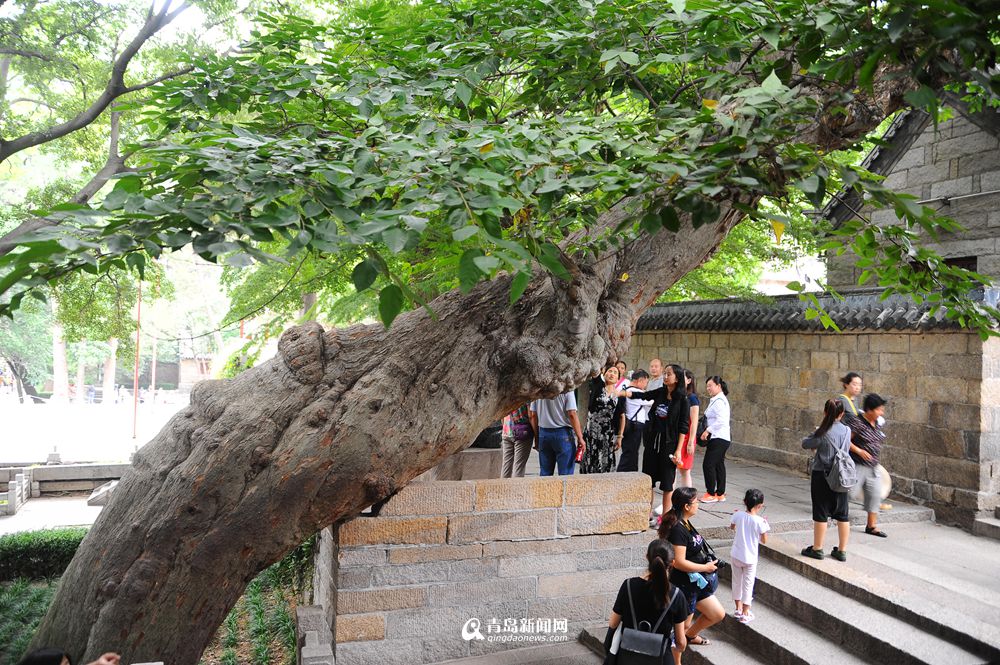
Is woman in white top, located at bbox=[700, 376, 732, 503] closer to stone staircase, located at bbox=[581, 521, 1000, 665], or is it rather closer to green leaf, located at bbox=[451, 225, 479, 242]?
stone staircase, located at bbox=[581, 521, 1000, 665]

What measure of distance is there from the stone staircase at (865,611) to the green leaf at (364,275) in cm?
452

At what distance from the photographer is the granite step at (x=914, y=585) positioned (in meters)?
5.36

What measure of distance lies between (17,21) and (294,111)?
772 centimetres

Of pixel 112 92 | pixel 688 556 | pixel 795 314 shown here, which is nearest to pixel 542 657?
pixel 688 556

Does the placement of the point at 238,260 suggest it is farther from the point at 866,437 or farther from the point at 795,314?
the point at 795,314

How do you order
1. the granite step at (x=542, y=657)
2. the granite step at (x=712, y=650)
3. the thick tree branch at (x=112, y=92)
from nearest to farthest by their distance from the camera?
1. the granite step at (x=712, y=650)
2. the granite step at (x=542, y=657)
3. the thick tree branch at (x=112, y=92)

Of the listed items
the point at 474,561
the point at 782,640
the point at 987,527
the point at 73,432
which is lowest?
the point at 73,432

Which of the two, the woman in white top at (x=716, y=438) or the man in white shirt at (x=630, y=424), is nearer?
the man in white shirt at (x=630, y=424)

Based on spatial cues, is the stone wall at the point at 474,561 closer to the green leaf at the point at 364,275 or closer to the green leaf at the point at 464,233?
the green leaf at the point at 364,275

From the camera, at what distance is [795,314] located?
10.7 meters

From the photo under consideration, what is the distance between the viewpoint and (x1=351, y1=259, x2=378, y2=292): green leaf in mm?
2463

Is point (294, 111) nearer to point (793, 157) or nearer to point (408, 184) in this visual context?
point (408, 184)

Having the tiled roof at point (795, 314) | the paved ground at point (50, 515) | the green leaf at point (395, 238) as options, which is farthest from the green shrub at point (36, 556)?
the tiled roof at point (795, 314)

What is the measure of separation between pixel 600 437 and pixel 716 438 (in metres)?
1.36
